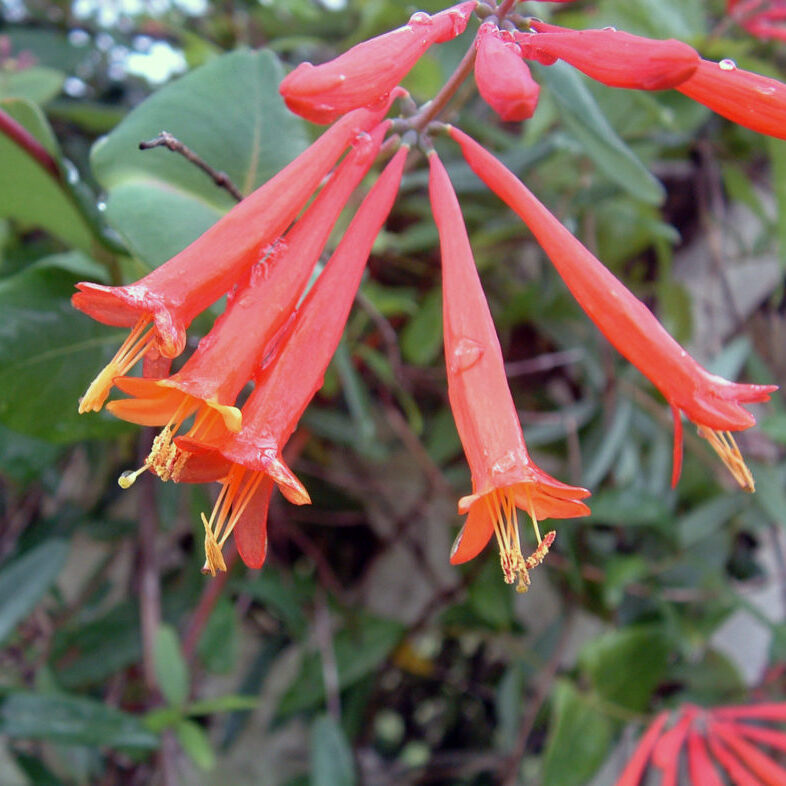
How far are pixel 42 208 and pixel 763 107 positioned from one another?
63 centimetres

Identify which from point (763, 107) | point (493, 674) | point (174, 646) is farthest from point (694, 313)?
point (174, 646)

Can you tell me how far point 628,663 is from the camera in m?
0.99

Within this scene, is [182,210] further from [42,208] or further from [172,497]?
→ [172,497]

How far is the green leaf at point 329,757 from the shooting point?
1012mm

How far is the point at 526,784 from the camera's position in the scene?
1226mm

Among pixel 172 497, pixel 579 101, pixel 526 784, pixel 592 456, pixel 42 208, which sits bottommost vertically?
pixel 526 784

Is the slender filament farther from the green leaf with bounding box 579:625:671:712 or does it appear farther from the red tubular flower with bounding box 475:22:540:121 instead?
the green leaf with bounding box 579:625:671:712

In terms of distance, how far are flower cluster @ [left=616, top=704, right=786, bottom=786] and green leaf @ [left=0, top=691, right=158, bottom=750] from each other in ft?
1.78

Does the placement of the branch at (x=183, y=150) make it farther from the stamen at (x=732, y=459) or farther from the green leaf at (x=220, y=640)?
the green leaf at (x=220, y=640)

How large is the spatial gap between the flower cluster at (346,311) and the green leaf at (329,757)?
0.63 m

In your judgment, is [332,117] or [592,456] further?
[592,456]

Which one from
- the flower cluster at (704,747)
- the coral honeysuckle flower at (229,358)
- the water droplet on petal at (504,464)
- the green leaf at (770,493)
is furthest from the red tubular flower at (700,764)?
the coral honeysuckle flower at (229,358)

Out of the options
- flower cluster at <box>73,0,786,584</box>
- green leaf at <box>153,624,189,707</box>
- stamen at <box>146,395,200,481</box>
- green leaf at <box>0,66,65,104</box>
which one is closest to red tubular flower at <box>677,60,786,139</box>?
flower cluster at <box>73,0,786,584</box>

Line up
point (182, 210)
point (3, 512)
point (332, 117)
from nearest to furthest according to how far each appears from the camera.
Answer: point (332, 117), point (182, 210), point (3, 512)
